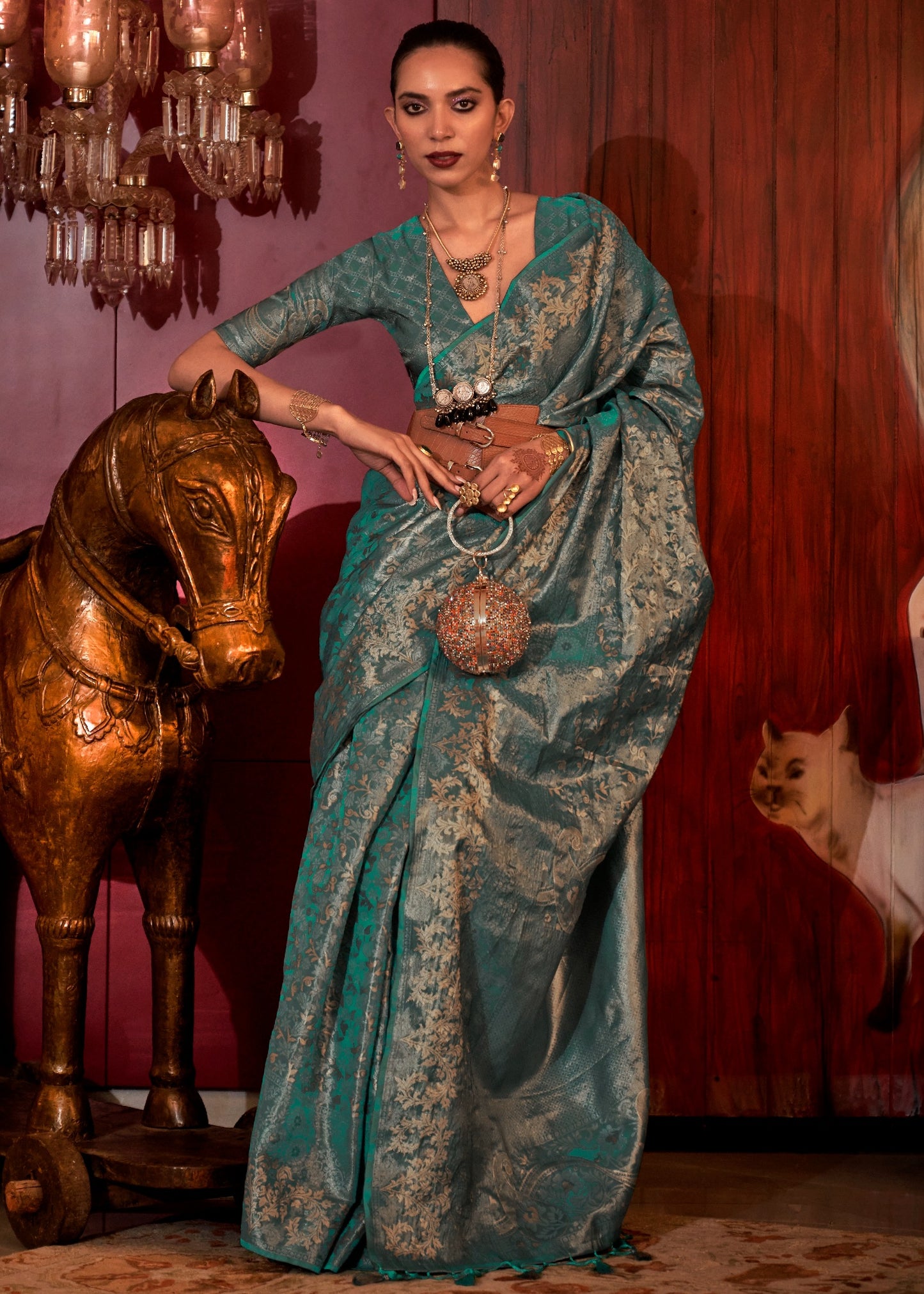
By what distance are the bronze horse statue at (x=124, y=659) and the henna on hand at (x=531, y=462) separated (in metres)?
0.40

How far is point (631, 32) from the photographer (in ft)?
10.9

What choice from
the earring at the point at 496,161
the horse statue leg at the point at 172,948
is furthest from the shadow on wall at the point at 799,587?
the horse statue leg at the point at 172,948

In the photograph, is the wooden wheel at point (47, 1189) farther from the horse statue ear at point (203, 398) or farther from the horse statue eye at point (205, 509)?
the horse statue ear at point (203, 398)

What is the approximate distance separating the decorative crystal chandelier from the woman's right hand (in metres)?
0.80

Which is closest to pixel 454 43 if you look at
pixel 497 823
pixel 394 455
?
pixel 394 455

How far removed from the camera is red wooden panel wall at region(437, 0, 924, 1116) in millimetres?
3320

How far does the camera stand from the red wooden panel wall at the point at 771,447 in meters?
3.32

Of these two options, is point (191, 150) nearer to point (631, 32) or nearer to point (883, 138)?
point (631, 32)

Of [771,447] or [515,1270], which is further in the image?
[771,447]

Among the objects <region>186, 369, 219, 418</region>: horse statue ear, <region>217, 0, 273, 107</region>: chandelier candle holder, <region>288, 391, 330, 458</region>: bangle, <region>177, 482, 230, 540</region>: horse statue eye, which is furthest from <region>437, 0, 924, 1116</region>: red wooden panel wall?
<region>177, 482, 230, 540</region>: horse statue eye

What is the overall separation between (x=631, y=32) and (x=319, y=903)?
210 centimetres

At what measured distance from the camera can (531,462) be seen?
2510 millimetres

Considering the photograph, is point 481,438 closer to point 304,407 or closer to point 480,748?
point 304,407

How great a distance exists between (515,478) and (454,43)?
760 mm
